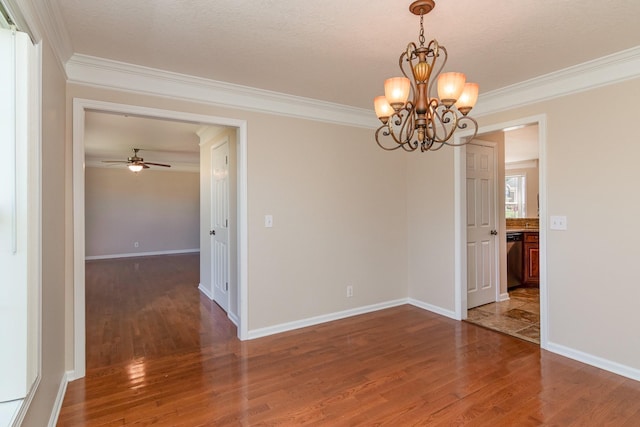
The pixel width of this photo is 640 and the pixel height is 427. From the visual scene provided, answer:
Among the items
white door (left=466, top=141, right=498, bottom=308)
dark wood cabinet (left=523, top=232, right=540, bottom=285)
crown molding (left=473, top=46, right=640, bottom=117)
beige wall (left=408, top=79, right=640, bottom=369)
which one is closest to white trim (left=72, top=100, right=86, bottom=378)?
crown molding (left=473, top=46, right=640, bottom=117)

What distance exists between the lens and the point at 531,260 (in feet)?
16.8

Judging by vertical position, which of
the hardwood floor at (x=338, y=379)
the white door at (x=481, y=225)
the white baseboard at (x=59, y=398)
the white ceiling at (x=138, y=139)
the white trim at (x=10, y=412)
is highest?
the white ceiling at (x=138, y=139)

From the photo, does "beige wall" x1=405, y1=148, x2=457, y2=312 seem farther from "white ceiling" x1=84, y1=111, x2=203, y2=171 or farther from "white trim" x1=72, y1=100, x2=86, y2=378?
"white trim" x1=72, y1=100, x2=86, y2=378

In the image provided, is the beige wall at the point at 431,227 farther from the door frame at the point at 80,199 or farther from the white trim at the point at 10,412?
the white trim at the point at 10,412

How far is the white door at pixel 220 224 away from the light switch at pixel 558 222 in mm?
3320

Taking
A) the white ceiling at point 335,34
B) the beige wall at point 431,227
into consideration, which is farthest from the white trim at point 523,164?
the white ceiling at point 335,34

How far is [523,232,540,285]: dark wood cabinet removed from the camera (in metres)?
5.09

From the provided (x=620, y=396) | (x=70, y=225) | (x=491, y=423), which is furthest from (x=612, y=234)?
(x=70, y=225)

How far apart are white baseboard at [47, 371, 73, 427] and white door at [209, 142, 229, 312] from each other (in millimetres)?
1721

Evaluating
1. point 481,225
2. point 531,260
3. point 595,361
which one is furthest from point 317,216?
point 531,260

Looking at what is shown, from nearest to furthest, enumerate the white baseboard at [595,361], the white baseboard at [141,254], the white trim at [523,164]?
1. the white baseboard at [595,361]
2. the white trim at [523,164]
3. the white baseboard at [141,254]

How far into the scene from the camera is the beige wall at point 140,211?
317 inches

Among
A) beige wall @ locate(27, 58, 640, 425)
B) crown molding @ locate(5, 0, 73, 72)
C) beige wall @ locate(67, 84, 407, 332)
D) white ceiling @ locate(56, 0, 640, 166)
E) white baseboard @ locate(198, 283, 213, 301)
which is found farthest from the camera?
white baseboard @ locate(198, 283, 213, 301)

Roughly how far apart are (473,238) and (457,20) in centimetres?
275
